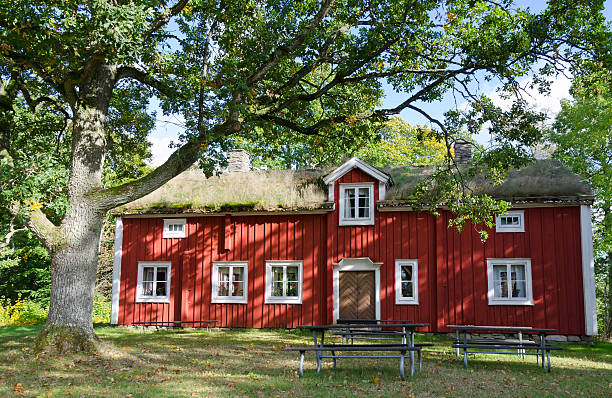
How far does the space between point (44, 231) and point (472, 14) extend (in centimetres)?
1147

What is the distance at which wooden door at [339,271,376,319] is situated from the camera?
62.6 ft

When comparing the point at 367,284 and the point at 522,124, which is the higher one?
the point at 522,124

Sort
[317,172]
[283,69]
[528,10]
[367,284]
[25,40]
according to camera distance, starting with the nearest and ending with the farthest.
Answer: [25,40]
[528,10]
[283,69]
[367,284]
[317,172]

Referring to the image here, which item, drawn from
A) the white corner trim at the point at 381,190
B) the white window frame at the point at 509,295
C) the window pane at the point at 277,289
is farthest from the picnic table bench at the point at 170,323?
Answer: the white window frame at the point at 509,295

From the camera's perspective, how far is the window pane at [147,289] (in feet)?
68.6

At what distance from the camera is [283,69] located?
48.4 feet

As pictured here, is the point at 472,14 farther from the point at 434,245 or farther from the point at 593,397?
the point at 593,397

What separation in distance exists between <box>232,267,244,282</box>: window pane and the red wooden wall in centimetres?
40

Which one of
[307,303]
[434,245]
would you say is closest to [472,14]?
[434,245]

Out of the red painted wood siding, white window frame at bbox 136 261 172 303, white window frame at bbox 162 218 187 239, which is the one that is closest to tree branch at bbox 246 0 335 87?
the red painted wood siding

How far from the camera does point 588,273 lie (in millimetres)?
17219

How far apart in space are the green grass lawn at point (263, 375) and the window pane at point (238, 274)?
6568 mm

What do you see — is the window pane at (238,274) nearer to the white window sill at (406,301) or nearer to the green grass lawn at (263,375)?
the white window sill at (406,301)

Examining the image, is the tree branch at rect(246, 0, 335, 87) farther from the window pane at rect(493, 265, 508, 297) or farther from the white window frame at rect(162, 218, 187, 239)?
the window pane at rect(493, 265, 508, 297)
